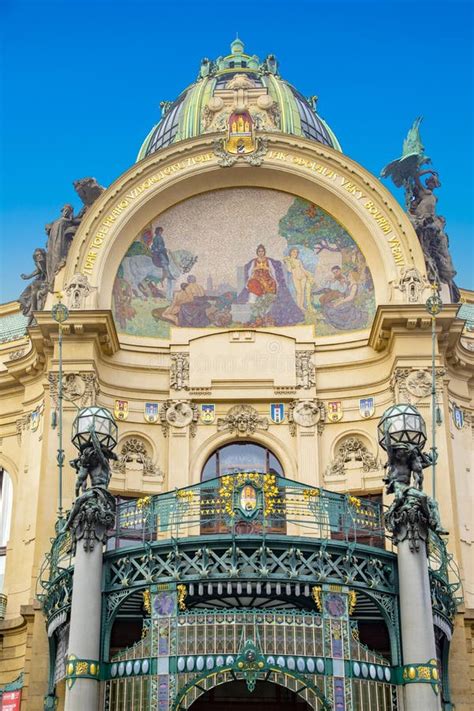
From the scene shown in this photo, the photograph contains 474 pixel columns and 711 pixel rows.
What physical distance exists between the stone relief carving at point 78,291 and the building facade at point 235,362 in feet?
0.12

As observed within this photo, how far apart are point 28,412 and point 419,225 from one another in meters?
10.1

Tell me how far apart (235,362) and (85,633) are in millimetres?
9951

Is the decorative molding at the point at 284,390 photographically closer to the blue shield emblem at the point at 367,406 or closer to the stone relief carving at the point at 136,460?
the blue shield emblem at the point at 367,406

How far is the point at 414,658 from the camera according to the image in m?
19.0

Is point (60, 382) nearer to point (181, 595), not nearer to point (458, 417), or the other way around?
point (181, 595)

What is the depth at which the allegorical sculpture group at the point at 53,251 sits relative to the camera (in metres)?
28.1

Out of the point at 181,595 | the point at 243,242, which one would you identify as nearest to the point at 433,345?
the point at 243,242

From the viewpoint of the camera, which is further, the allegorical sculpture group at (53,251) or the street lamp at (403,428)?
the allegorical sculpture group at (53,251)

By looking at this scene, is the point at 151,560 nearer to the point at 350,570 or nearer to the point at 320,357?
the point at 350,570

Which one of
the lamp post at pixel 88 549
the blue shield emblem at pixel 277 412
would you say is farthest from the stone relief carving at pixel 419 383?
the lamp post at pixel 88 549

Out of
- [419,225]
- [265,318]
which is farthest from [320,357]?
[419,225]

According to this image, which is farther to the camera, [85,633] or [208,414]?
[208,414]

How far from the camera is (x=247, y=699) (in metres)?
23.0

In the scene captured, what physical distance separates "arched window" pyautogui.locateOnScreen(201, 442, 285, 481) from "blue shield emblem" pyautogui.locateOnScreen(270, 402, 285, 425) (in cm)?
69
